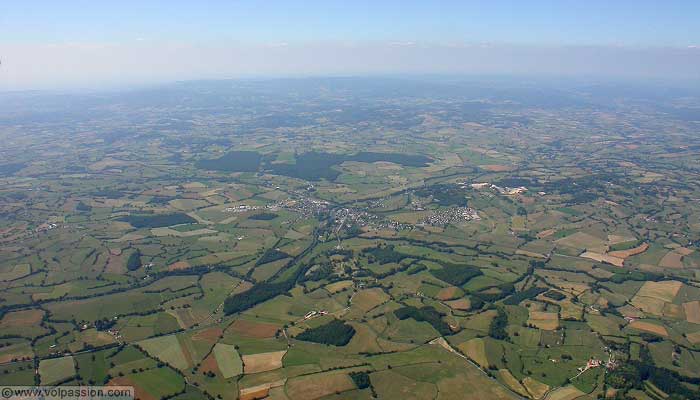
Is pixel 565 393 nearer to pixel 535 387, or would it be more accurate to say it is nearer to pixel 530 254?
pixel 535 387

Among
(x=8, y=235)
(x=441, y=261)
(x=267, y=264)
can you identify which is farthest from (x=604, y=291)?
(x=8, y=235)

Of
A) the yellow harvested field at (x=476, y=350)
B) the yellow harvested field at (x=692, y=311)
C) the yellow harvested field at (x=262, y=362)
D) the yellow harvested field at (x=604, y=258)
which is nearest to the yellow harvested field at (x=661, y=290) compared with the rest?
the yellow harvested field at (x=692, y=311)

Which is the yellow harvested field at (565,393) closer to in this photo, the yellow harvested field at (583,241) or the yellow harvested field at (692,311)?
the yellow harvested field at (692,311)

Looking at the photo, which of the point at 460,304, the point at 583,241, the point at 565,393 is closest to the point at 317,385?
the point at 565,393

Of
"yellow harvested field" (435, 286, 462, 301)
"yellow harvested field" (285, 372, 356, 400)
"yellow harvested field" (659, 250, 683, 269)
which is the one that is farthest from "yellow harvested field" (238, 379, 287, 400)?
"yellow harvested field" (659, 250, 683, 269)

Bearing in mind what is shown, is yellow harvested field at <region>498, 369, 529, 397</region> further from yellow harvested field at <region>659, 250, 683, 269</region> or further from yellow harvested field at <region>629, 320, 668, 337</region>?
yellow harvested field at <region>659, 250, 683, 269</region>

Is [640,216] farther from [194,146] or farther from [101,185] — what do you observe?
[194,146]
